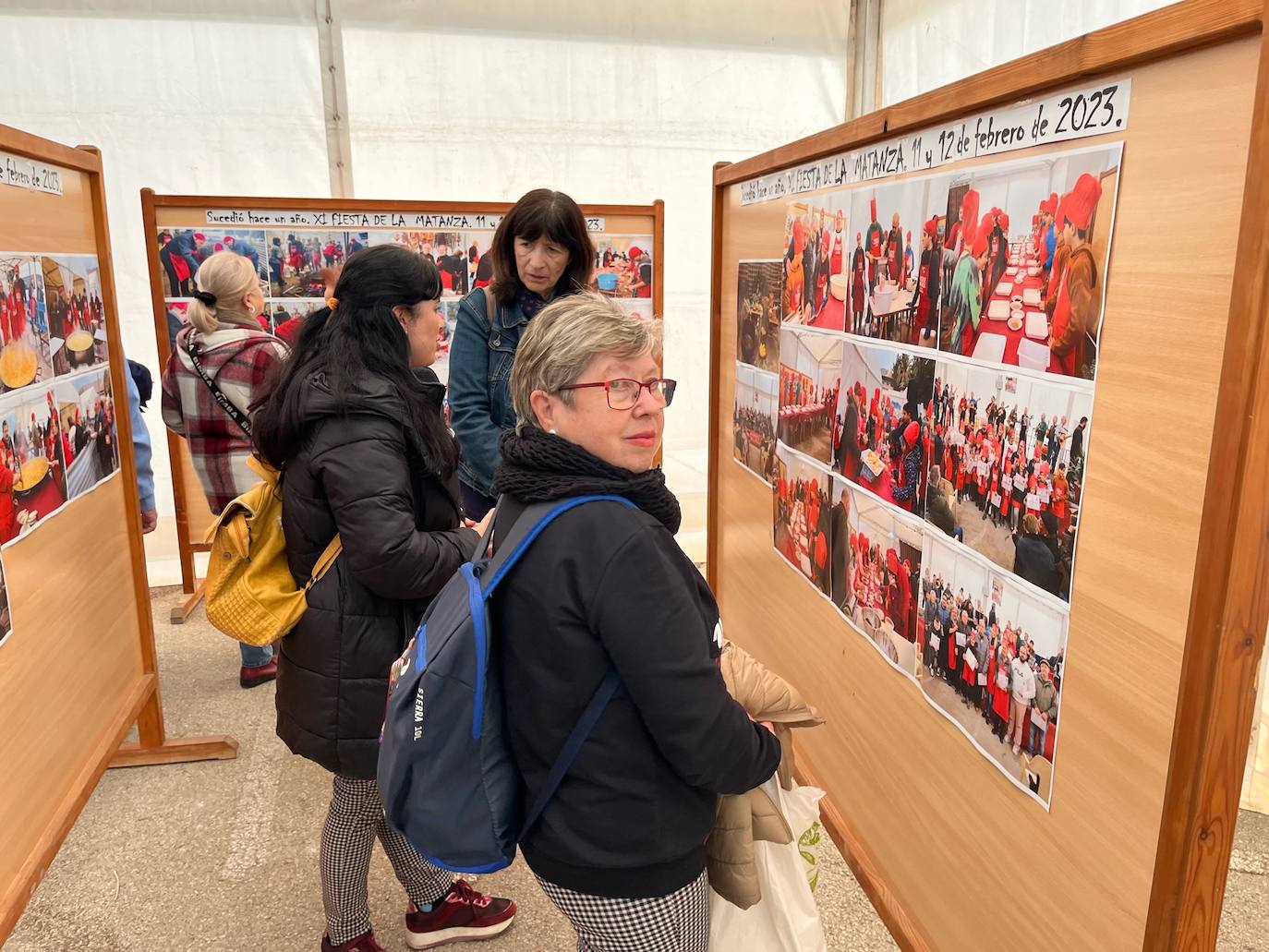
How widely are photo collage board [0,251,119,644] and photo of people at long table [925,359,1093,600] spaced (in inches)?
71.2

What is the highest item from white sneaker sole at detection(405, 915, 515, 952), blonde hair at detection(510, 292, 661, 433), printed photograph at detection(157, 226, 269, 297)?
printed photograph at detection(157, 226, 269, 297)

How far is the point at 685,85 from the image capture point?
5.51 metres

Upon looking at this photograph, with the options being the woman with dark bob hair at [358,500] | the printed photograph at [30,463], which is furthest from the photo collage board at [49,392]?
the woman with dark bob hair at [358,500]

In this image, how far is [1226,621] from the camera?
891 mm

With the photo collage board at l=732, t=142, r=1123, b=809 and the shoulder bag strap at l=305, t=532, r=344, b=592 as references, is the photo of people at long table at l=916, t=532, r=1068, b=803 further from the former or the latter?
the shoulder bag strap at l=305, t=532, r=344, b=592

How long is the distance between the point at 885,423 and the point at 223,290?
86.4 inches

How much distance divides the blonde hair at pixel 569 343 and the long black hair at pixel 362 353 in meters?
0.50

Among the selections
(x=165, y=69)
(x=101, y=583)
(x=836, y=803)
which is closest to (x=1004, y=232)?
(x=836, y=803)

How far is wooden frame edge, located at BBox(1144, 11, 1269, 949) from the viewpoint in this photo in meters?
0.83

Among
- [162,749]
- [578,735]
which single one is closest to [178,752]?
[162,749]

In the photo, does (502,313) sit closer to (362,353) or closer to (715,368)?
(715,368)

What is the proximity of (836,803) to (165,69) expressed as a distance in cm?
525

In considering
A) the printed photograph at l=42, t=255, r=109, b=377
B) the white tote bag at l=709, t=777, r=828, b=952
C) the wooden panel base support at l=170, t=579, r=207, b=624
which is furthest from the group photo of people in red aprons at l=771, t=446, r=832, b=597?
the wooden panel base support at l=170, t=579, r=207, b=624

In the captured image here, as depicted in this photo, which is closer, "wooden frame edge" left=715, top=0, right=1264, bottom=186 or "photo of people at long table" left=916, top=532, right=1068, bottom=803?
"wooden frame edge" left=715, top=0, right=1264, bottom=186
